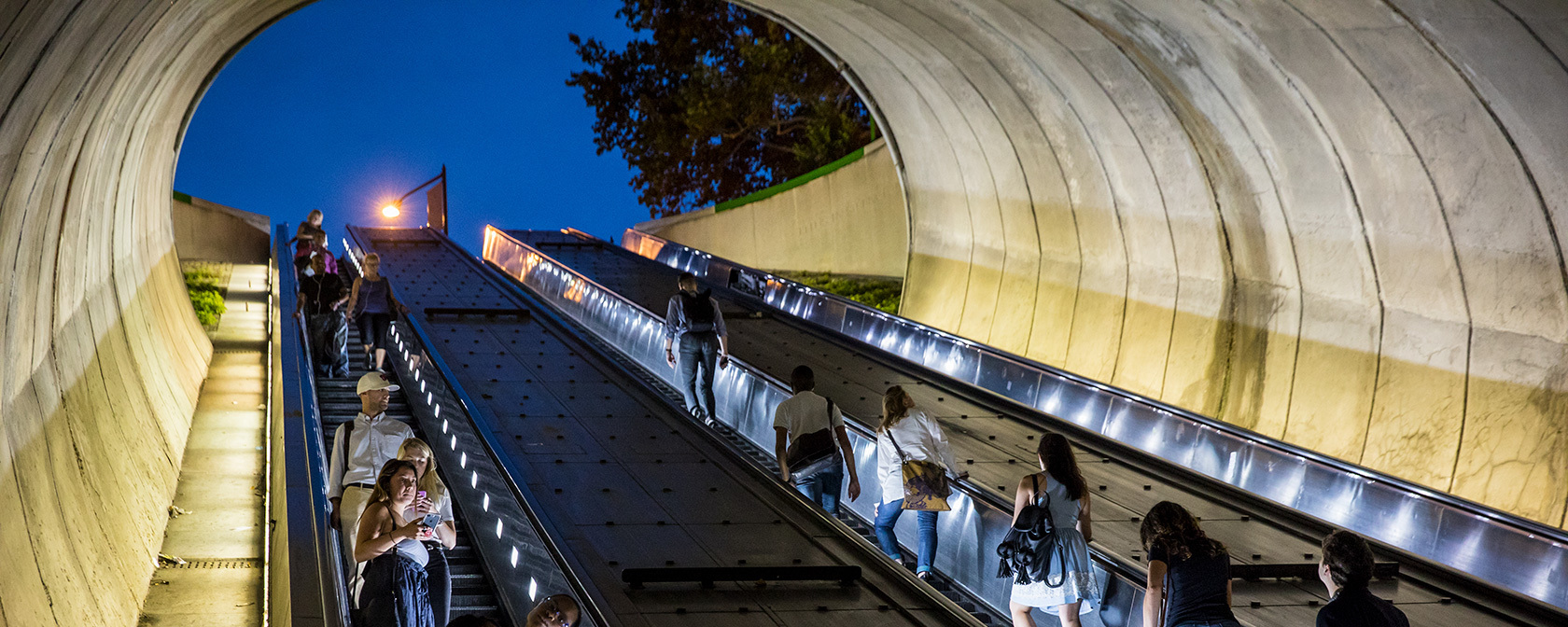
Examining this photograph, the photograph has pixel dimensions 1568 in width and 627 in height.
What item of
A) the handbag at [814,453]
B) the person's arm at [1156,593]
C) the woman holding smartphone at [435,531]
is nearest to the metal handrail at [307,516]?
the woman holding smartphone at [435,531]

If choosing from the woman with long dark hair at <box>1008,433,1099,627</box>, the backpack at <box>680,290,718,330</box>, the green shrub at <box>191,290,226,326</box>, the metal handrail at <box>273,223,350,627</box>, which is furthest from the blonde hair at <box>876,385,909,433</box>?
the green shrub at <box>191,290,226,326</box>

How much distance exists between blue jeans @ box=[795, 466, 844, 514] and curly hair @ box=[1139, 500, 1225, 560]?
3.51m

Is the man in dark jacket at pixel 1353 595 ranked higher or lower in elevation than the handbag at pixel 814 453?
higher

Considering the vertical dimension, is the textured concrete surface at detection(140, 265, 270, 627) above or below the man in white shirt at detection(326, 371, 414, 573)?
below

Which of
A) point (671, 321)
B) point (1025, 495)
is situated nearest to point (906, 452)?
point (1025, 495)

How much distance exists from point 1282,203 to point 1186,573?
794 centimetres

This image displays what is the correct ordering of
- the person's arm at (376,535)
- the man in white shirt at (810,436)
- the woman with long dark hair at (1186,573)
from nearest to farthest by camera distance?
the person's arm at (376,535), the woman with long dark hair at (1186,573), the man in white shirt at (810,436)

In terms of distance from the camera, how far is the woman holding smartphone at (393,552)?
510cm

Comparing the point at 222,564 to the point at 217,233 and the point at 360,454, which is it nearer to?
the point at 360,454

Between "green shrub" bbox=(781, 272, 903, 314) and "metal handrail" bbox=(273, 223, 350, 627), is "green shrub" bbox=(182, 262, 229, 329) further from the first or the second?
"green shrub" bbox=(781, 272, 903, 314)

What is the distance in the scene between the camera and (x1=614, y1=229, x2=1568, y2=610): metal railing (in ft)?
23.5

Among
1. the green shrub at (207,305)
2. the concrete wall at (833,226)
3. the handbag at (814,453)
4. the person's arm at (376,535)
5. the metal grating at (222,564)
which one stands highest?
the concrete wall at (833,226)

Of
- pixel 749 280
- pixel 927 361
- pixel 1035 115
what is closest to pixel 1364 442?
pixel 927 361

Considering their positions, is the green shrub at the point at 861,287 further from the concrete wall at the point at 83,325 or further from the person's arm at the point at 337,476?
the person's arm at the point at 337,476
